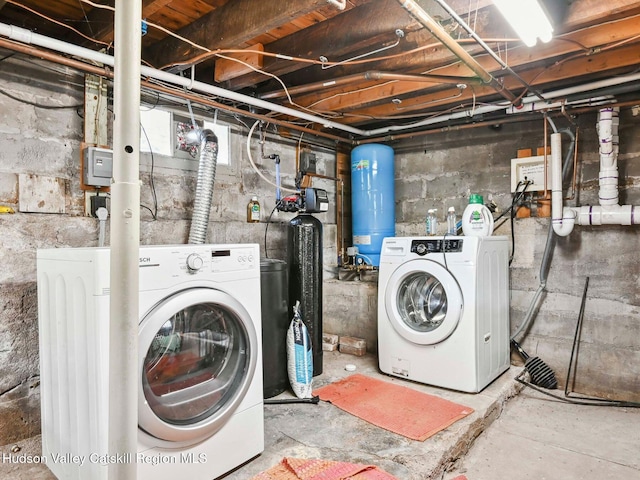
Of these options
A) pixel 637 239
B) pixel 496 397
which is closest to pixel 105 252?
Result: pixel 496 397

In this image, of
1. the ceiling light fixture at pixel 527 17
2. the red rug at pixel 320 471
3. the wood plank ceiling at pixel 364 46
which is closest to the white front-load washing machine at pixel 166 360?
the red rug at pixel 320 471

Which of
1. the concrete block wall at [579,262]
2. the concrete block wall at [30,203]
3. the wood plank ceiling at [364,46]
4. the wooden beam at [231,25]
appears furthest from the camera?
the concrete block wall at [579,262]

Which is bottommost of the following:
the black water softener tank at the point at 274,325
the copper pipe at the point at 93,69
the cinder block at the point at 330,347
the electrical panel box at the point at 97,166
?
the cinder block at the point at 330,347

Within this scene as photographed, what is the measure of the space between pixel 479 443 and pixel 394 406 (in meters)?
0.49

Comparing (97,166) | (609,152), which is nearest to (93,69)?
(97,166)

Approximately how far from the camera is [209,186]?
2.57 meters

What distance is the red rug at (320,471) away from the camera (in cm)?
166

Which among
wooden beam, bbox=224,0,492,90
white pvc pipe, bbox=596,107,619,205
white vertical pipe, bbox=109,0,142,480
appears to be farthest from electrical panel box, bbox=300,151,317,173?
white vertical pipe, bbox=109,0,142,480

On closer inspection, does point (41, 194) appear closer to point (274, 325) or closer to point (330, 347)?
point (274, 325)

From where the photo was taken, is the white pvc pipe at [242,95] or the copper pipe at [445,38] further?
the white pvc pipe at [242,95]

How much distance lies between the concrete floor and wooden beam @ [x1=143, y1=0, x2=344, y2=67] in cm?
199

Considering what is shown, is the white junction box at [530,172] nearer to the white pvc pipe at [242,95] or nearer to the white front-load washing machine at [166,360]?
the white pvc pipe at [242,95]

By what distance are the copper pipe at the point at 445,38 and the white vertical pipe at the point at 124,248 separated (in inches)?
38.2

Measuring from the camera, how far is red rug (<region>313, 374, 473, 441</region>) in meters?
2.14
